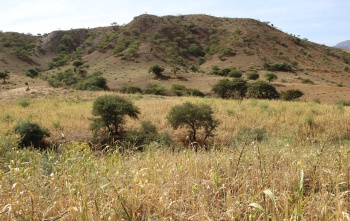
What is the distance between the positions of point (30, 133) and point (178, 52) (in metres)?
72.9

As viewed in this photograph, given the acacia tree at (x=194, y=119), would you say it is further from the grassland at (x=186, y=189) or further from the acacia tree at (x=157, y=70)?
the acacia tree at (x=157, y=70)

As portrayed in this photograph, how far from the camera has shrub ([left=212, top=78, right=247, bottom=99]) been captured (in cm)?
4169

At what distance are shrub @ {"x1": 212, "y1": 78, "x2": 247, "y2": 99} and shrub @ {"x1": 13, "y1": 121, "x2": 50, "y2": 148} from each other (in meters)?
30.2

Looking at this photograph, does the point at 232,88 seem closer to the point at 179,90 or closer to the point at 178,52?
the point at 179,90

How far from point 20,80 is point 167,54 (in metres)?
41.7

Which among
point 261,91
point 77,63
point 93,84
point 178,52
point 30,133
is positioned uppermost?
point 178,52

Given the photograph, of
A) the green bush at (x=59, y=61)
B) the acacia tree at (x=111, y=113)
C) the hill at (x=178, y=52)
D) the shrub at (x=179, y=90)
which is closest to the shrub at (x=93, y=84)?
the hill at (x=178, y=52)

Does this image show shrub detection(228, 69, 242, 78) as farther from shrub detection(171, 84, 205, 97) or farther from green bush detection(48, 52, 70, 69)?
green bush detection(48, 52, 70, 69)

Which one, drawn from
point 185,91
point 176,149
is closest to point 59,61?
point 185,91

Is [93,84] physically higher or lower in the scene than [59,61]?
lower

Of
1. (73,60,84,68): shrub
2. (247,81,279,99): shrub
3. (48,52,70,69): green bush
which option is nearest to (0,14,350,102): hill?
(48,52,70,69): green bush

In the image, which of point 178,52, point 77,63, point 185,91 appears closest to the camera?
point 185,91

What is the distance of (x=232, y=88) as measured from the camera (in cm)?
4181

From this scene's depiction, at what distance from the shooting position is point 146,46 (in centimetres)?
8081
